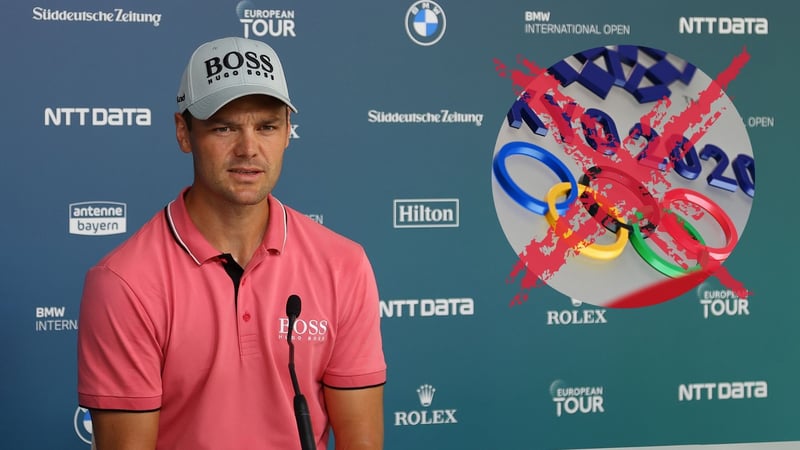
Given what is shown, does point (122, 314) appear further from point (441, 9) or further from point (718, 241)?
point (718, 241)

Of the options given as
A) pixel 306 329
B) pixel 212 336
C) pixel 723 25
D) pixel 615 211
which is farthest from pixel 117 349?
pixel 723 25

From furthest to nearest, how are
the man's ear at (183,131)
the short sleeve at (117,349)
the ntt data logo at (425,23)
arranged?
the ntt data logo at (425,23), the man's ear at (183,131), the short sleeve at (117,349)

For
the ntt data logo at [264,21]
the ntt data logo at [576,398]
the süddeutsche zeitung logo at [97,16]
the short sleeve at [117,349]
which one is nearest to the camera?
the short sleeve at [117,349]

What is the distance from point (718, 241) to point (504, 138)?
73cm

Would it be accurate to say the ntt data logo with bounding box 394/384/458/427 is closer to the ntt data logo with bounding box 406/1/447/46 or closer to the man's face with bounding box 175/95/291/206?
the ntt data logo with bounding box 406/1/447/46

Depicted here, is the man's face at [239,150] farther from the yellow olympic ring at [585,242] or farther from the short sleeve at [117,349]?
the yellow olympic ring at [585,242]

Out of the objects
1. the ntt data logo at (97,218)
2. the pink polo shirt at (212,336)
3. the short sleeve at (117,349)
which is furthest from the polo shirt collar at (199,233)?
the ntt data logo at (97,218)

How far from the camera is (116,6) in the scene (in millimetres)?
2617

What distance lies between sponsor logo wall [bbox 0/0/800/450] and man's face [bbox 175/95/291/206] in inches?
44.5

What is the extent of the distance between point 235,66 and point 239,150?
128 mm

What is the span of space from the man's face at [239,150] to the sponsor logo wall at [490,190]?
3.71 feet

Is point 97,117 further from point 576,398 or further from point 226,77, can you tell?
point 576,398

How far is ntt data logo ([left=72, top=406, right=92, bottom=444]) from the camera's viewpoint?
8.66 ft

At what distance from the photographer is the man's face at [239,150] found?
1.56 meters
